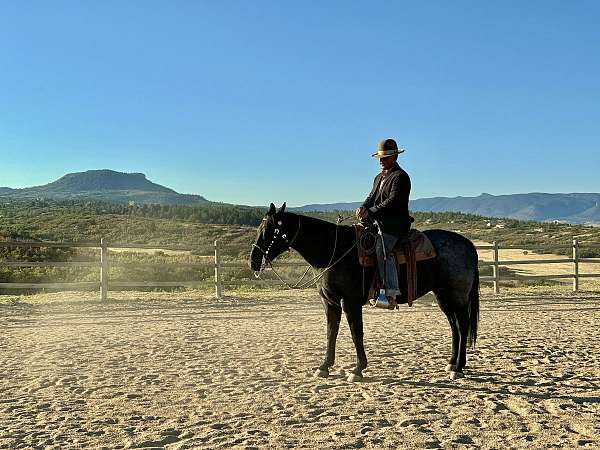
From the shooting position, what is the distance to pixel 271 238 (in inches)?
239

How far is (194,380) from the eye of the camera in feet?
20.3

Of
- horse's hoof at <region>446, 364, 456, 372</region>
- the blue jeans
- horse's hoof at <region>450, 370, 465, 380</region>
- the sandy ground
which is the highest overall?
the blue jeans

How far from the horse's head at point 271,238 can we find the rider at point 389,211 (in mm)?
836

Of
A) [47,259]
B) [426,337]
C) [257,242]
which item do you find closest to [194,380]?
[257,242]

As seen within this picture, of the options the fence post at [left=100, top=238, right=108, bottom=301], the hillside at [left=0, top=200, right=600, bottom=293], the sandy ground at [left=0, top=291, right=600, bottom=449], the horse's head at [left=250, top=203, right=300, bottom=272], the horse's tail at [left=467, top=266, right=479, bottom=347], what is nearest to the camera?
the sandy ground at [left=0, top=291, right=600, bottom=449]

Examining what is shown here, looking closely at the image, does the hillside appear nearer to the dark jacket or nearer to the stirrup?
the dark jacket

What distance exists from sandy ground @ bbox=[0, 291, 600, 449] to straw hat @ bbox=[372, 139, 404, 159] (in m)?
2.39

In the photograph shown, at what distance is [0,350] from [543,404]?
689 centimetres

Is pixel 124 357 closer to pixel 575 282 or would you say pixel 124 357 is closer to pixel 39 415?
pixel 39 415

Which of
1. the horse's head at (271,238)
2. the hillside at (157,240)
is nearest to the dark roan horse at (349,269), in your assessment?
the horse's head at (271,238)

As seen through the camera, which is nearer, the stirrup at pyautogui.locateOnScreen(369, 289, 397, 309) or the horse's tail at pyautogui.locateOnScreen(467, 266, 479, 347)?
the stirrup at pyautogui.locateOnScreen(369, 289, 397, 309)

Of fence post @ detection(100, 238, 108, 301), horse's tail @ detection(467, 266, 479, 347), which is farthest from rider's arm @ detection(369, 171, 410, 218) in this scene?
fence post @ detection(100, 238, 108, 301)

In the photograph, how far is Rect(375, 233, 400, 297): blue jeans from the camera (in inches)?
240

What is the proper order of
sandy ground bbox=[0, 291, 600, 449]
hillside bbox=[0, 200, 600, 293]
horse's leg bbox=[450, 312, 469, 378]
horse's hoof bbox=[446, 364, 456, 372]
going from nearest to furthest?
sandy ground bbox=[0, 291, 600, 449] < horse's leg bbox=[450, 312, 469, 378] < horse's hoof bbox=[446, 364, 456, 372] < hillside bbox=[0, 200, 600, 293]
